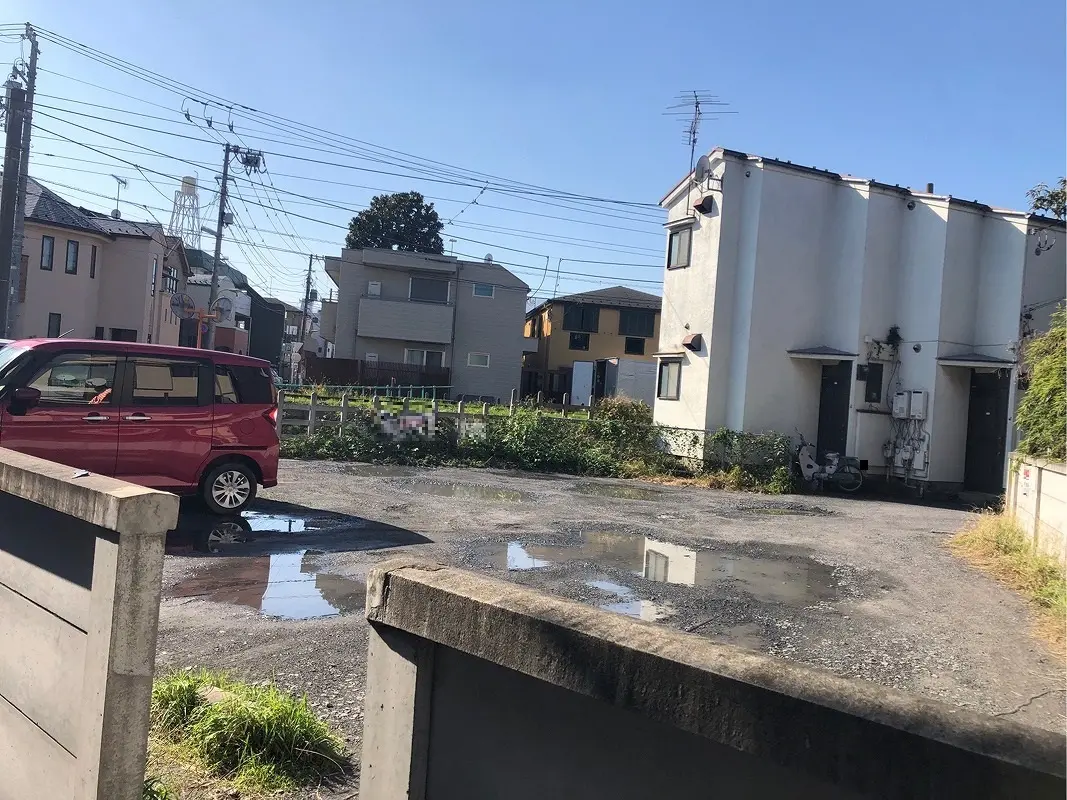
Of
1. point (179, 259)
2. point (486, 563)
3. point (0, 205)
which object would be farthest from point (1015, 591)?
point (179, 259)

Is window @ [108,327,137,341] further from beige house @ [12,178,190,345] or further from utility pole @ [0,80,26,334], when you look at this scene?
utility pole @ [0,80,26,334]

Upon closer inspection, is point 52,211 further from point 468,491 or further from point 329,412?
point 468,491

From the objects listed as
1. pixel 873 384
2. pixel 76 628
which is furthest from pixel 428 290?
pixel 76 628

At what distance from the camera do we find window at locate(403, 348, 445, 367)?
39531 mm

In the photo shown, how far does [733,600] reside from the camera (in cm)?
755

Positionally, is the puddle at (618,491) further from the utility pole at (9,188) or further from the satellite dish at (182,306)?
the satellite dish at (182,306)

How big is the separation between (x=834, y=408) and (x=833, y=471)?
1.95m

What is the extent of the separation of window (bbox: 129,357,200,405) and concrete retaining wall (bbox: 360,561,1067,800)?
7.54m

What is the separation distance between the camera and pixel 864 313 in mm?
19266

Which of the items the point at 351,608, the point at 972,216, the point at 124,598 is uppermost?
the point at 972,216

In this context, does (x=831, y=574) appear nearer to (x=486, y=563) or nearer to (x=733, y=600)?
(x=733, y=600)

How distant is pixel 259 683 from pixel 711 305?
16903mm

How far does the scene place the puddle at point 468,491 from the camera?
13.4 m

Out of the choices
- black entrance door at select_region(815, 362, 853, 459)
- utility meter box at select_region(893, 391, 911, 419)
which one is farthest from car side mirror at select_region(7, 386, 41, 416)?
utility meter box at select_region(893, 391, 911, 419)
